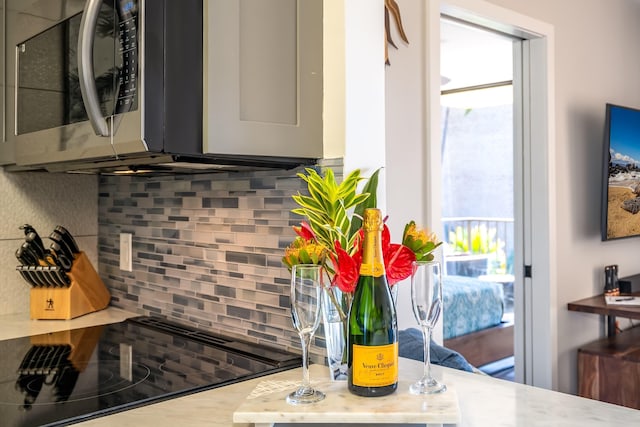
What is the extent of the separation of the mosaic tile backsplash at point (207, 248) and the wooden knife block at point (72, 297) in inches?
3.9

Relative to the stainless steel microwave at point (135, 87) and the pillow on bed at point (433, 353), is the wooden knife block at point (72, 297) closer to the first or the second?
the stainless steel microwave at point (135, 87)

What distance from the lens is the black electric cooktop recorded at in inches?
45.1

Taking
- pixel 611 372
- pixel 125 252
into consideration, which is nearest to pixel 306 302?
pixel 125 252

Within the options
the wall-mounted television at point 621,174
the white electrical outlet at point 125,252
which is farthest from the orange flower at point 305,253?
the wall-mounted television at point 621,174

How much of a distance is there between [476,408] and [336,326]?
28 cm

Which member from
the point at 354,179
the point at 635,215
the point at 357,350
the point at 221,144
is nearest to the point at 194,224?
the point at 221,144

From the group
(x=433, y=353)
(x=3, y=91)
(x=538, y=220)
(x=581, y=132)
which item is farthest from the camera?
(x=581, y=132)

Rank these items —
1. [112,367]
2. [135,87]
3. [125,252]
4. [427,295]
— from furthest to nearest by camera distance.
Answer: [125,252]
[112,367]
[135,87]
[427,295]

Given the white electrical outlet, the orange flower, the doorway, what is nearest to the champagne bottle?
the orange flower

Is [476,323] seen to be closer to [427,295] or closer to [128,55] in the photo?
[427,295]

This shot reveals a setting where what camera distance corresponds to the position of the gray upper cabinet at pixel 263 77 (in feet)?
4.06

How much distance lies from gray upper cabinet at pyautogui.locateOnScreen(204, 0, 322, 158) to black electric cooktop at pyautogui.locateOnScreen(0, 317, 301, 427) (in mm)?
470

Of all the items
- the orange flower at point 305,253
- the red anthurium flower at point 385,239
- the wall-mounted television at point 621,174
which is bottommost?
the orange flower at point 305,253

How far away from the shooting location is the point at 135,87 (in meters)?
1.18
